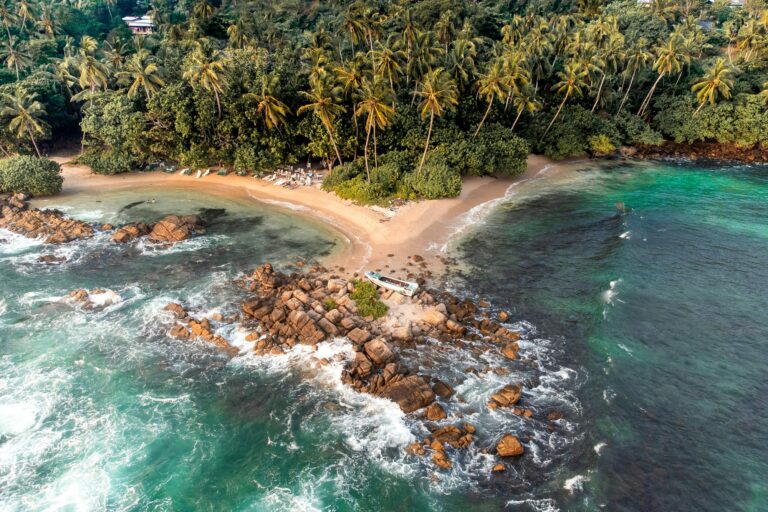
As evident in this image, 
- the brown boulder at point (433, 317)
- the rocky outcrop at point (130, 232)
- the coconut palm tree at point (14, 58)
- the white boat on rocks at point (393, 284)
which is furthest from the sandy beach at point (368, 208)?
the coconut palm tree at point (14, 58)

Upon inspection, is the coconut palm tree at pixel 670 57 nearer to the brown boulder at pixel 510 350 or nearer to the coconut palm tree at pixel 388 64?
the coconut palm tree at pixel 388 64

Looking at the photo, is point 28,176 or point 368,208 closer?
point 368,208

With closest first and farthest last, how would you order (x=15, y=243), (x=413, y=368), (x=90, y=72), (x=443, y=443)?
(x=443, y=443) → (x=413, y=368) → (x=15, y=243) → (x=90, y=72)

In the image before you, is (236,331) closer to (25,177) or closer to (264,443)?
(264,443)

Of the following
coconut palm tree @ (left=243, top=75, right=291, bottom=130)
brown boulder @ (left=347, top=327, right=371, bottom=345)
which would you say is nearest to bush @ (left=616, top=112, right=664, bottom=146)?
coconut palm tree @ (left=243, top=75, right=291, bottom=130)

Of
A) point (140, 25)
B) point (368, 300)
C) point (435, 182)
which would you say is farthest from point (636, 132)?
point (140, 25)

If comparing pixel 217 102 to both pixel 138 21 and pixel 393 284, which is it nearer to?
pixel 393 284
